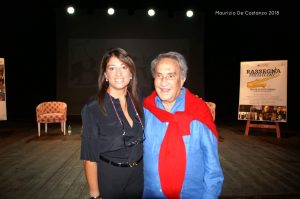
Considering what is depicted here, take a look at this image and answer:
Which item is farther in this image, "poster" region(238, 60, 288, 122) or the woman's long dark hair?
"poster" region(238, 60, 288, 122)

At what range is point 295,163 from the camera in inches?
208

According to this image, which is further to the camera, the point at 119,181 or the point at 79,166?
the point at 79,166

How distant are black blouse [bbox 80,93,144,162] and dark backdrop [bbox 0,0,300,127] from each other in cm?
920

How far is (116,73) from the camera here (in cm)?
163

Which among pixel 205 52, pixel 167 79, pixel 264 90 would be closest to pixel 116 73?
pixel 167 79

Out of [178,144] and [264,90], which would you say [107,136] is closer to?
[178,144]

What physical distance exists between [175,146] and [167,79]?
0.35 metres

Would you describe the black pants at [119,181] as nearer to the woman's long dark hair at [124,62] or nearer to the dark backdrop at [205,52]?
the woman's long dark hair at [124,62]

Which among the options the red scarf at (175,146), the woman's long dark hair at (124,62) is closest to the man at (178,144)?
the red scarf at (175,146)

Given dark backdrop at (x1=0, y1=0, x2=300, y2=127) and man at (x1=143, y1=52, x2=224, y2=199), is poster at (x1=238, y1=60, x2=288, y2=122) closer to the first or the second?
dark backdrop at (x1=0, y1=0, x2=300, y2=127)

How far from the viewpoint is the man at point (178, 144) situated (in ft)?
4.72

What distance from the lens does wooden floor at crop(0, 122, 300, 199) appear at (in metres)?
3.80

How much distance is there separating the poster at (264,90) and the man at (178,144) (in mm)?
6608

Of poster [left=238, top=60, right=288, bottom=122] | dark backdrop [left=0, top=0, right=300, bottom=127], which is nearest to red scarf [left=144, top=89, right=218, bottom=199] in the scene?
poster [left=238, top=60, right=288, bottom=122]
